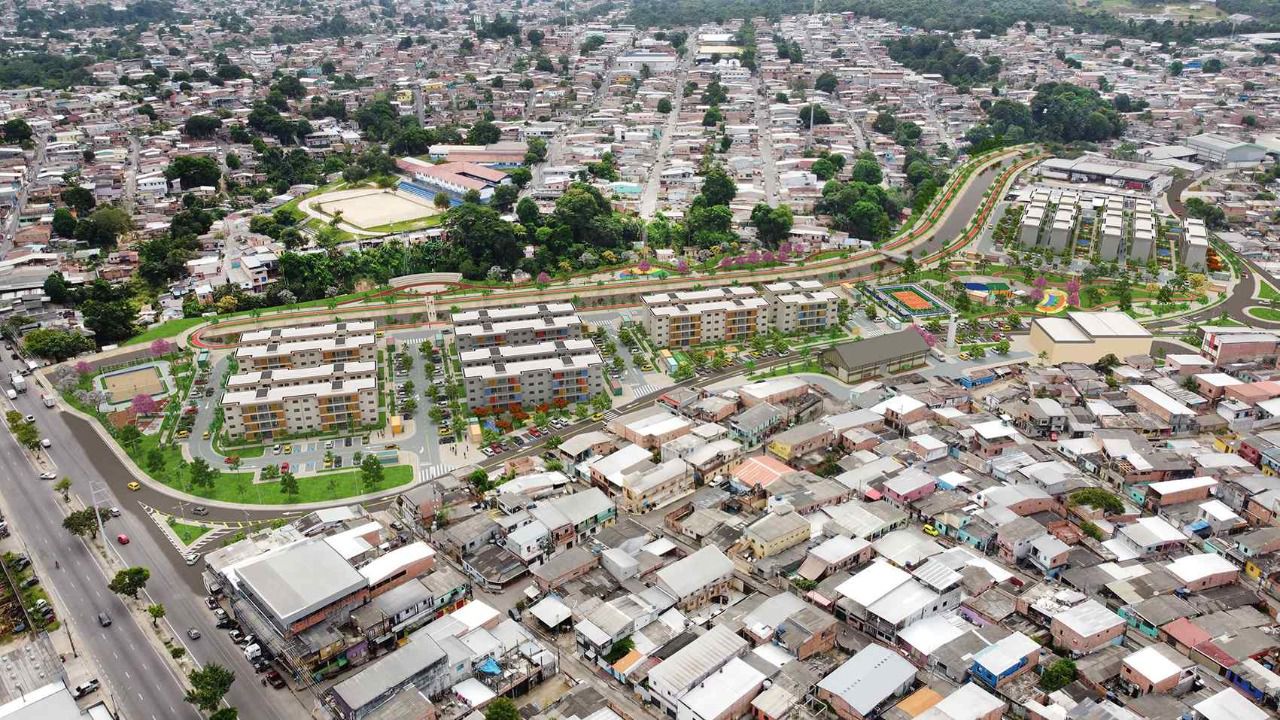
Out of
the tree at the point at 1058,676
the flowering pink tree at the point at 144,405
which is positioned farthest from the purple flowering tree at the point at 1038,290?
the flowering pink tree at the point at 144,405

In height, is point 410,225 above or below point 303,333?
above

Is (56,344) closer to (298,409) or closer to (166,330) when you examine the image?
(166,330)

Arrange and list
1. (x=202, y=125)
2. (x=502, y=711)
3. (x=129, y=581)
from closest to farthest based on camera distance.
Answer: (x=502, y=711) < (x=129, y=581) < (x=202, y=125)

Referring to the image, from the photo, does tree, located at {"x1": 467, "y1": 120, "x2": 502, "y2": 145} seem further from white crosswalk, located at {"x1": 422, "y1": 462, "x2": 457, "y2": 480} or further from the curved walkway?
white crosswalk, located at {"x1": 422, "y1": 462, "x2": 457, "y2": 480}

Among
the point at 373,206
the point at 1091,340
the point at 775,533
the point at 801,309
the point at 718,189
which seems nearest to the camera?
the point at 775,533

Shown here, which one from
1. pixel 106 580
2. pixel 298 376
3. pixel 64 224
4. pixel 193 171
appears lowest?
pixel 106 580

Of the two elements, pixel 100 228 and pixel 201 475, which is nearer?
pixel 201 475

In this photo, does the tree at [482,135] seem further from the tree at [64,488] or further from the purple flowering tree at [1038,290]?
the tree at [64,488]

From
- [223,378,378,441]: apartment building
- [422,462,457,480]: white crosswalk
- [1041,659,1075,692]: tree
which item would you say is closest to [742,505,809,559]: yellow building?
[1041,659,1075,692]: tree

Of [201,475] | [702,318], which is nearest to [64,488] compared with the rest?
[201,475]
